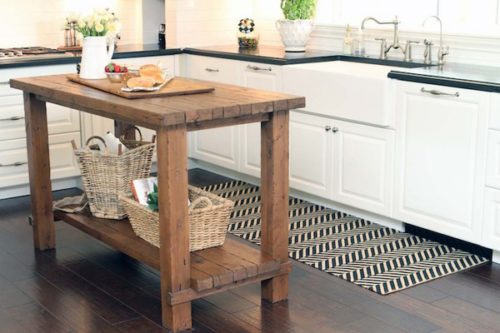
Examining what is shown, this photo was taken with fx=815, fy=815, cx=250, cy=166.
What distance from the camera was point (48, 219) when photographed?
14.8 ft

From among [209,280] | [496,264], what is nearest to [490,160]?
[496,264]

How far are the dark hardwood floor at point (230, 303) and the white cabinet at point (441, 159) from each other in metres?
0.36

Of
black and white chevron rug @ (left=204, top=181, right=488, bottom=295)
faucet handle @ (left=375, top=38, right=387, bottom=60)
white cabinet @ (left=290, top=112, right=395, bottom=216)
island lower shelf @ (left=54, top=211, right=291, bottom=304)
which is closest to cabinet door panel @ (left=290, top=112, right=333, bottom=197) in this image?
white cabinet @ (left=290, top=112, right=395, bottom=216)

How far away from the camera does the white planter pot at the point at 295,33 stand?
583cm

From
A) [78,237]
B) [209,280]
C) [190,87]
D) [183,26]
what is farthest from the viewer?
[183,26]

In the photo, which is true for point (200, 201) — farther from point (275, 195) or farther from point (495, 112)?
point (495, 112)

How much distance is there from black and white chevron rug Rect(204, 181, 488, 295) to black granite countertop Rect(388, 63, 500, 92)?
908 millimetres

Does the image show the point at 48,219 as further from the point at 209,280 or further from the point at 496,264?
the point at 496,264

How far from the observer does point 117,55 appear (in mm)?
5828

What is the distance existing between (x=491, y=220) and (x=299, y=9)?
2.33m

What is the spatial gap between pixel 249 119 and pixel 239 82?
2.25 meters

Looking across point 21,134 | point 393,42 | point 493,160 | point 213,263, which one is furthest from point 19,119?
point 493,160

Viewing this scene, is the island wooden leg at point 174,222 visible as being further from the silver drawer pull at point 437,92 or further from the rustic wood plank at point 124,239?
the silver drawer pull at point 437,92

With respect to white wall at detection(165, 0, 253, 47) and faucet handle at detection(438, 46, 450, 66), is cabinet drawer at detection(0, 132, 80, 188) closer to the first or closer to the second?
white wall at detection(165, 0, 253, 47)
